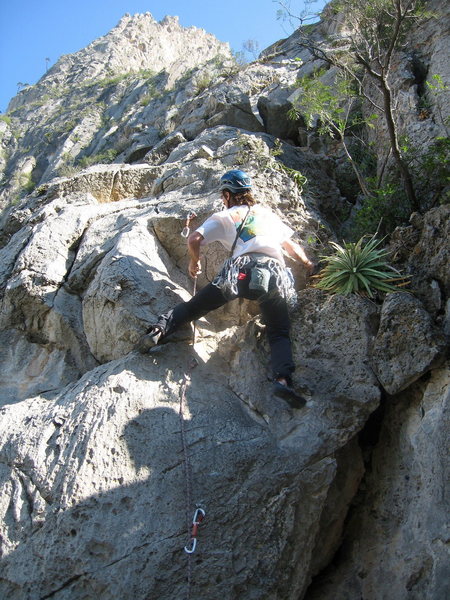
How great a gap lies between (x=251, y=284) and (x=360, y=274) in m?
1.29

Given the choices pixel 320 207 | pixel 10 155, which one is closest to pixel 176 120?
pixel 320 207

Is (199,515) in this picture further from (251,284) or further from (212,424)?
(251,284)

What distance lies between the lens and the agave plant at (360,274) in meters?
5.12

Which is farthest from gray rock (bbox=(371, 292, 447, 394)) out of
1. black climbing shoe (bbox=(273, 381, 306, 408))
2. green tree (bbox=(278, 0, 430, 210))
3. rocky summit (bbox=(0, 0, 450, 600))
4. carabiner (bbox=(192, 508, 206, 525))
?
green tree (bbox=(278, 0, 430, 210))

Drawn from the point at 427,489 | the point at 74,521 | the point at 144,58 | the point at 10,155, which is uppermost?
the point at 144,58

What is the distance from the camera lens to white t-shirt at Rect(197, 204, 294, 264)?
16.5 feet

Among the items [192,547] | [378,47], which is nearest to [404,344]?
[192,547]

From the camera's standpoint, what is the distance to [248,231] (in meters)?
5.13

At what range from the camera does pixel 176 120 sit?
13641 mm

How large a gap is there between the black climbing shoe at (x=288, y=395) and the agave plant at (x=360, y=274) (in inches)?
51.9

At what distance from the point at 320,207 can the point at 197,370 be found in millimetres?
3781

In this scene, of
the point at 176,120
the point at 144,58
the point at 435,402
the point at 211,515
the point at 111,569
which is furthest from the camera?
the point at 144,58

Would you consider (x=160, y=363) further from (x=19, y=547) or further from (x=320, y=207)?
(x=320, y=207)

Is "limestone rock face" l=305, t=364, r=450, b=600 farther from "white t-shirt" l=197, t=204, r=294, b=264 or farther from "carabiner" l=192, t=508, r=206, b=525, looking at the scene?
"white t-shirt" l=197, t=204, r=294, b=264
